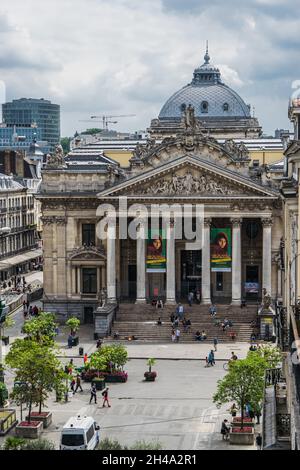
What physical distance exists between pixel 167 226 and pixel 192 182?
16.3ft

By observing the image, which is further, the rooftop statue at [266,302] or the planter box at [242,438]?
the rooftop statue at [266,302]

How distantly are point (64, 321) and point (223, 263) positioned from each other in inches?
684

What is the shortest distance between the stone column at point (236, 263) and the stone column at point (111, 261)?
11656 mm

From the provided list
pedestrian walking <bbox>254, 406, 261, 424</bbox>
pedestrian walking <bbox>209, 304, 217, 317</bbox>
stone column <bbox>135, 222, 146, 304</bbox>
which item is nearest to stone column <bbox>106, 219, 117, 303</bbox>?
stone column <bbox>135, 222, 146, 304</bbox>

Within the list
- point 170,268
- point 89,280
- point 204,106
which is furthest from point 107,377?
point 204,106

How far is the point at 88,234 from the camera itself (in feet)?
353

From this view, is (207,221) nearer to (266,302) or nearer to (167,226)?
(167,226)

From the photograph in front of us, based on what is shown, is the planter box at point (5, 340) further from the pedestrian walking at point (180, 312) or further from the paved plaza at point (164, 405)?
the pedestrian walking at point (180, 312)

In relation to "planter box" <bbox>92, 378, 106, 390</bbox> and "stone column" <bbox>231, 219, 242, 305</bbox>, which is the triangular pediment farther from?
"planter box" <bbox>92, 378, 106, 390</bbox>

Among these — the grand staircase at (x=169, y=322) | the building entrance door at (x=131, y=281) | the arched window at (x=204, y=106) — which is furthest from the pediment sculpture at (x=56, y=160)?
the arched window at (x=204, y=106)

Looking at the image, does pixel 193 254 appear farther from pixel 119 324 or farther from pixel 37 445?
pixel 37 445

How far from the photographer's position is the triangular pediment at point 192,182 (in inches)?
3984

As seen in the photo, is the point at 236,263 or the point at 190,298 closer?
the point at 236,263
